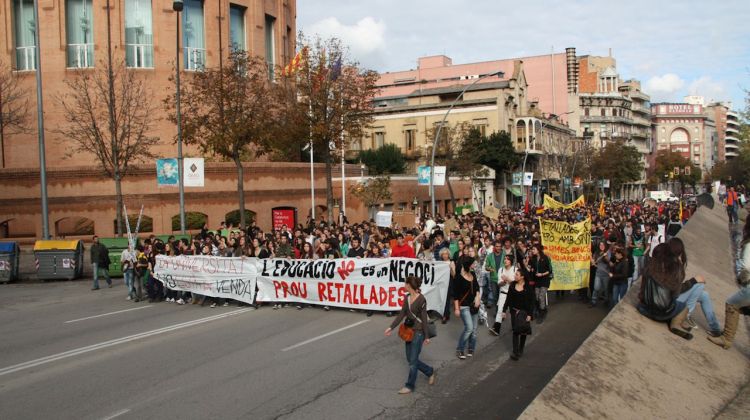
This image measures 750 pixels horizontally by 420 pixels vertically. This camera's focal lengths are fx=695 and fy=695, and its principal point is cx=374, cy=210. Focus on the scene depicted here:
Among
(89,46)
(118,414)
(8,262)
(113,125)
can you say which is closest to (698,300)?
(118,414)

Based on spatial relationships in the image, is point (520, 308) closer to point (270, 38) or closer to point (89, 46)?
point (89, 46)

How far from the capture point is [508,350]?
11.2 m

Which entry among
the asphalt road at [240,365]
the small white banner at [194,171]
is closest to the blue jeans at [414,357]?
the asphalt road at [240,365]

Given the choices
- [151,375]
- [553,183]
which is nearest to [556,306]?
[151,375]

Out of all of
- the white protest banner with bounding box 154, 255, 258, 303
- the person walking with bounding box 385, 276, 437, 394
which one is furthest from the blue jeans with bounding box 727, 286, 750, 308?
the white protest banner with bounding box 154, 255, 258, 303

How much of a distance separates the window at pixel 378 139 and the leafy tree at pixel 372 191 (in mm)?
27347

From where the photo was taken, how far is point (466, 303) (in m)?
10.5

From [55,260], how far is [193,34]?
21.8 metres

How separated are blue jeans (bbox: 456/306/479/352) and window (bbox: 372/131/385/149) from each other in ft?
189

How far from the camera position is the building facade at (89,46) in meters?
38.8

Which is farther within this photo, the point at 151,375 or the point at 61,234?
the point at 61,234

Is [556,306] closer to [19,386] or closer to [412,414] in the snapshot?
Result: [412,414]

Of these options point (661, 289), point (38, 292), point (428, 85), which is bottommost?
point (38, 292)

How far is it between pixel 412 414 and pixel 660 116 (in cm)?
17446
